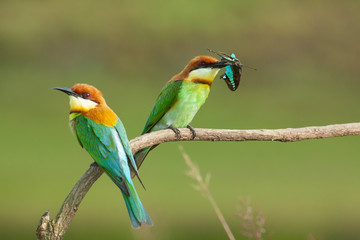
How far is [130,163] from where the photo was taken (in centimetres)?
176

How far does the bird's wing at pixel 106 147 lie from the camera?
168cm

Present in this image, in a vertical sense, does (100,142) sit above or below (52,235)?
above

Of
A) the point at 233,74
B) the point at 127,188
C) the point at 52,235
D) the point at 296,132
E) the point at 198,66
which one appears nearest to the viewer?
the point at 52,235

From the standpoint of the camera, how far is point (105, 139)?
1.74m

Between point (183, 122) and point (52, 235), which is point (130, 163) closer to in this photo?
point (52, 235)

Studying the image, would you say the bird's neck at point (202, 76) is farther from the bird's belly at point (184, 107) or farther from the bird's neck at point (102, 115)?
the bird's neck at point (102, 115)

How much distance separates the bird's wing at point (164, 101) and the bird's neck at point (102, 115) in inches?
24.6

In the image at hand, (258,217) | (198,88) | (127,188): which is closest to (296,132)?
(258,217)

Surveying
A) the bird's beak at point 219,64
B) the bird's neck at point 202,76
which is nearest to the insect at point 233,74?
the bird's beak at point 219,64

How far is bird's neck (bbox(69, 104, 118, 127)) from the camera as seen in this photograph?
1770 millimetres

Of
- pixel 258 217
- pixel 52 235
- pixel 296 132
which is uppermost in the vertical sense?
pixel 52 235

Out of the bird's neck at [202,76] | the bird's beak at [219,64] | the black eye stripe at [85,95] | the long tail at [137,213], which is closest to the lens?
the long tail at [137,213]

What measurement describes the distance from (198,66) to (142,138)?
48 cm

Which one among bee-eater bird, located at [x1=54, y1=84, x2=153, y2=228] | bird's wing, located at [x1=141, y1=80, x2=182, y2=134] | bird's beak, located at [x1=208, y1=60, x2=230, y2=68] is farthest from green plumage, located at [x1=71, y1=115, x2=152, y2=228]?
bird's wing, located at [x1=141, y1=80, x2=182, y2=134]
